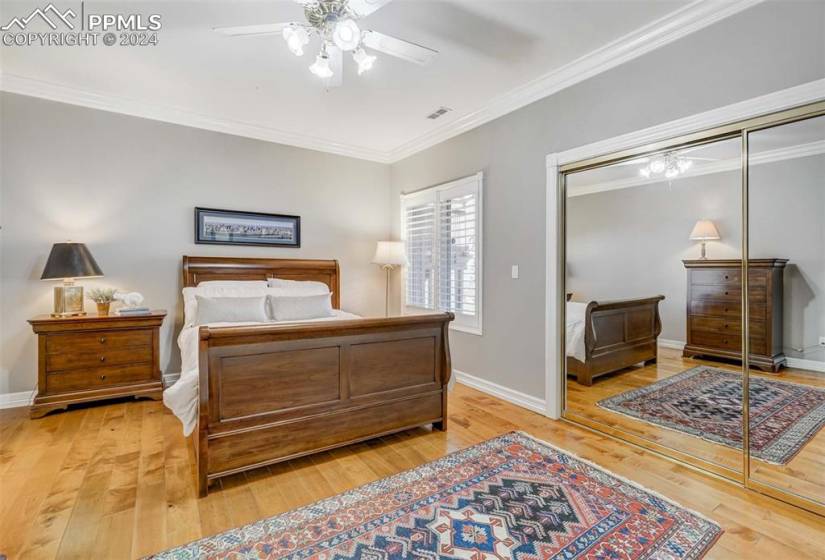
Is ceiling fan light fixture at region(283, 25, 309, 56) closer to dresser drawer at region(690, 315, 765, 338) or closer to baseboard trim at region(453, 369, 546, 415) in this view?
baseboard trim at region(453, 369, 546, 415)

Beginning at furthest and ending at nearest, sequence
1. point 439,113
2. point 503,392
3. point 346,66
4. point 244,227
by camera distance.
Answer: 1. point 244,227
2. point 439,113
3. point 503,392
4. point 346,66

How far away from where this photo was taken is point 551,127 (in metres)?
3.17

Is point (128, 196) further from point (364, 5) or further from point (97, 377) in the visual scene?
point (364, 5)

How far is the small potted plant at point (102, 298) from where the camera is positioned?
3.41 m

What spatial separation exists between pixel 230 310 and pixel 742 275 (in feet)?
12.4

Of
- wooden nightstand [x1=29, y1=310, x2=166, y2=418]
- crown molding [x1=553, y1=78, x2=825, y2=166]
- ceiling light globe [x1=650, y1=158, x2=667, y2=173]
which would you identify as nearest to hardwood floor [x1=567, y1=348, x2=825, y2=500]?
ceiling light globe [x1=650, y1=158, x2=667, y2=173]

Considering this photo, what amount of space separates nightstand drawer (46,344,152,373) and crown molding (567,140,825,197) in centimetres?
399

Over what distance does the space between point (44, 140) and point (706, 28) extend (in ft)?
16.9

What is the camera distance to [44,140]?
3.41 meters

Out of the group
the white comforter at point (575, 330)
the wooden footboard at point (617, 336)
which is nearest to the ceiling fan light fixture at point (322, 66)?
the white comforter at point (575, 330)

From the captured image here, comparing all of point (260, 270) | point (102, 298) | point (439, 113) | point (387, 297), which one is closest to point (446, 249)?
point (387, 297)

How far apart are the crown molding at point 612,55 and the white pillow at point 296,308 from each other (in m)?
2.36

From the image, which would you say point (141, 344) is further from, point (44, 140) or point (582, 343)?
point (582, 343)

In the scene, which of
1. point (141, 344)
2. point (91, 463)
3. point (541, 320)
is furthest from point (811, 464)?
point (141, 344)
